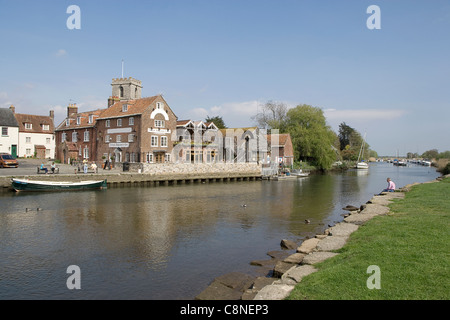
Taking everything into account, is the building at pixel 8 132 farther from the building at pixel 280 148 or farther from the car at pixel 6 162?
the building at pixel 280 148

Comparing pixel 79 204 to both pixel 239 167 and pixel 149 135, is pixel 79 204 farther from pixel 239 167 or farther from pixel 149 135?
pixel 239 167

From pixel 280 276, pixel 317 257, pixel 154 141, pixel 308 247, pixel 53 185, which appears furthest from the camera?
pixel 154 141

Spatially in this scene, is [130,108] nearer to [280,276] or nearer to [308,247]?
[308,247]

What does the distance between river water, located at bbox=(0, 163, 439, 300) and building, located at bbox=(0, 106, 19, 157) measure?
33.7 meters

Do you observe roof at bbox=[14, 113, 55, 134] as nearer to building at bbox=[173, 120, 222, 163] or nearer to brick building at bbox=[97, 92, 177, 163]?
brick building at bbox=[97, 92, 177, 163]

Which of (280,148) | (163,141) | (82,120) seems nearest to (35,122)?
(82,120)

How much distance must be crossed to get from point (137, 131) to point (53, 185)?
57.4ft

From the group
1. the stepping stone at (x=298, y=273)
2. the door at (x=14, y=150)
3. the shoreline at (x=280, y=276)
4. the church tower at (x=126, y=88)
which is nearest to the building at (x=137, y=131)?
the church tower at (x=126, y=88)

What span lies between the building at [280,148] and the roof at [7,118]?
168 ft

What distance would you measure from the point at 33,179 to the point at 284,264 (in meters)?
32.2

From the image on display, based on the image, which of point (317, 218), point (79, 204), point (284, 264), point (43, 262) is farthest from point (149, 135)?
point (284, 264)

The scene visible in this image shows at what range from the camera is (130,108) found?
51.4m

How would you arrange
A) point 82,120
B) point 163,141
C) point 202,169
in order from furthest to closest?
point 82,120 → point 163,141 → point 202,169

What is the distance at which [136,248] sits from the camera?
586 inches
